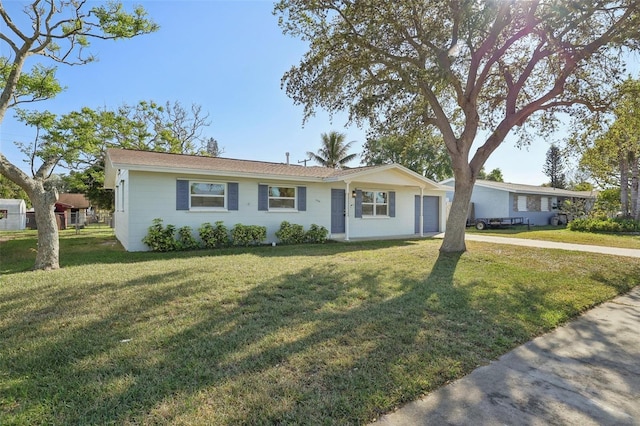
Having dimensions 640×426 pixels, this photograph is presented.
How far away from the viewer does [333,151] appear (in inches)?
1315

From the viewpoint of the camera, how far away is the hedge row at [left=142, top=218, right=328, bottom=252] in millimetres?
10375

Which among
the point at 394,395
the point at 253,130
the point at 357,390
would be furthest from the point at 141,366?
the point at 253,130

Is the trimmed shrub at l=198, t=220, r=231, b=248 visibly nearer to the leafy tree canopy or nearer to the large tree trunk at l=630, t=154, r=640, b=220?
the leafy tree canopy

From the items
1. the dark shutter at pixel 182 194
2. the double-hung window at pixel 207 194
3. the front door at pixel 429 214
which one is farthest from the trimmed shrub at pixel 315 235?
the front door at pixel 429 214

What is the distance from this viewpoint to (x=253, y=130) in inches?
854

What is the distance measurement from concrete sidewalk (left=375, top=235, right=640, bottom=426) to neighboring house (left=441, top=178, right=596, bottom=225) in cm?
2125

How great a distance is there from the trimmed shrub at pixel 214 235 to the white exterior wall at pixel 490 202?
18.4 m

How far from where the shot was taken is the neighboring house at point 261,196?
413 inches

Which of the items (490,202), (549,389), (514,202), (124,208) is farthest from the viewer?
(490,202)

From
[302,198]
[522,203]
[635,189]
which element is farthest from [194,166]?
[635,189]

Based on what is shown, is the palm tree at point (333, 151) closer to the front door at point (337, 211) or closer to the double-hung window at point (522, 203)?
the double-hung window at point (522, 203)

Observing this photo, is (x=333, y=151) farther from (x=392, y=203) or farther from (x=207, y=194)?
(x=207, y=194)

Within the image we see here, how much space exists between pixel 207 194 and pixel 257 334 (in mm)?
8724

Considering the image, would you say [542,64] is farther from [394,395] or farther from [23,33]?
[23,33]
